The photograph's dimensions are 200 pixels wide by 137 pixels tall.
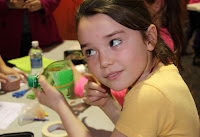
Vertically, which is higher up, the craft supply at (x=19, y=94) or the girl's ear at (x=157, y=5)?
the girl's ear at (x=157, y=5)

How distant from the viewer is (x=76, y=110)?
122 cm

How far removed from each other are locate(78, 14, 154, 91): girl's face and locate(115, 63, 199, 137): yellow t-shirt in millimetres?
73

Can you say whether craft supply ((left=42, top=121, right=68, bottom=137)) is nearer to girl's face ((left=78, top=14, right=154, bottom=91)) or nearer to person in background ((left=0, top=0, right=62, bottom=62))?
girl's face ((left=78, top=14, right=154, bottom=91))

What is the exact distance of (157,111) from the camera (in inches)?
27.7

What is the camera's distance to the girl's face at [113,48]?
0.78m

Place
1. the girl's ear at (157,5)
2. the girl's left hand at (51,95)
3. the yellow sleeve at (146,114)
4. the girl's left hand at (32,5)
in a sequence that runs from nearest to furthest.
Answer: the yellow sleeve at (146,114) < the girl's left hand at (51,95) < the girl's ear at (157,5) < the girl's left hand at (32,5)

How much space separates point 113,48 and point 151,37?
17 cm

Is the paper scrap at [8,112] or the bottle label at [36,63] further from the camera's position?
the bottle label at [36,63]

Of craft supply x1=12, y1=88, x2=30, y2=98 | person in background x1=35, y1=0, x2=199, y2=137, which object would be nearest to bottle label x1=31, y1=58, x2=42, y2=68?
craft supply x1=12, y1=88, x2=30, y2=98

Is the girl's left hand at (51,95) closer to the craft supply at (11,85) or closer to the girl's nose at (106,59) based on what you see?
the girl's nose at (106,59)

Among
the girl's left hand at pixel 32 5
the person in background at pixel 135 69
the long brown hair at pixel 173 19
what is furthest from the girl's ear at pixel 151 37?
the girl's left hand at pixel 32 5

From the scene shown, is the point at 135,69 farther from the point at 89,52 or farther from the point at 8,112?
the point at 8,112

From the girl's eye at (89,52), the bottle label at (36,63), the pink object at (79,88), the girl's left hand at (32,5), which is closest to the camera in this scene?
the girl's eye at (89,52)

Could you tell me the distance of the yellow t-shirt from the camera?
70 cm
